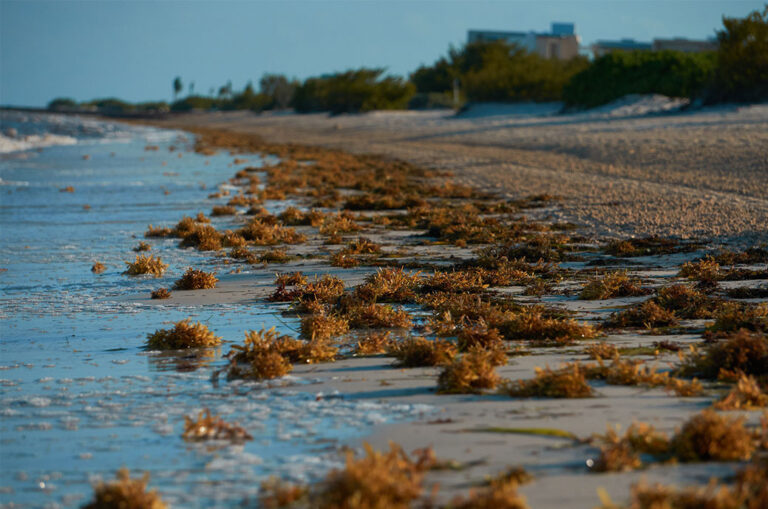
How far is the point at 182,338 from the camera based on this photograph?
5.36 metres

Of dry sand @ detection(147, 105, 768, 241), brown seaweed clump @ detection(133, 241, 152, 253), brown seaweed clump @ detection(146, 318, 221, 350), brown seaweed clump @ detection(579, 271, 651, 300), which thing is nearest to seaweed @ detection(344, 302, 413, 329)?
brown seaweed clump @ detection(146, 318, 221, 350)

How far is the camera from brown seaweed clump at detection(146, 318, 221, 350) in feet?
17.6

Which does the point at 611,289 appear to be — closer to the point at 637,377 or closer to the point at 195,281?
the point at 637,377

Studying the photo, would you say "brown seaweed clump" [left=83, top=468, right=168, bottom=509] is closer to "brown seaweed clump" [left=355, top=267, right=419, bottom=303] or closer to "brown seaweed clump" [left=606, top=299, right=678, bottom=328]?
"brown seaweed clump" [left=355, top=267, right=419, bottom=303]

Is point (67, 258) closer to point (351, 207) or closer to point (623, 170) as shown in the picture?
point (351, 207)

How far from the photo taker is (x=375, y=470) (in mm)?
2982

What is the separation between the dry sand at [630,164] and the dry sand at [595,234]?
0.13ft

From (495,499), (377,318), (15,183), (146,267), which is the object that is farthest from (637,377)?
(15,183)

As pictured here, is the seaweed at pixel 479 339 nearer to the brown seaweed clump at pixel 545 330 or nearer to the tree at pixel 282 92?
the brown seaweed clump at pixel 545 330

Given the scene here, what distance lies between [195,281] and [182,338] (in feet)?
6.69

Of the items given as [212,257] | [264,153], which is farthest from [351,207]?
[264,153]

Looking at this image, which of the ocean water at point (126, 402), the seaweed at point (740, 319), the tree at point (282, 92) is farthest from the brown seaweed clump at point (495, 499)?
the tree at point (282, 92)

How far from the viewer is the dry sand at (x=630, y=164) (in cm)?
1096

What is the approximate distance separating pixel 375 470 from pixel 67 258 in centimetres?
738
